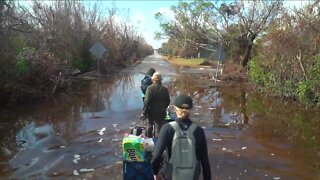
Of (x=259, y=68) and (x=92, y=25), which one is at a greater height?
(x=92, y=25)

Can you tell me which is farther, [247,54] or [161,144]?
[247,54]

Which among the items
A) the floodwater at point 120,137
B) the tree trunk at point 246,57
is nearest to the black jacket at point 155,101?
the floodwater at point 120,137

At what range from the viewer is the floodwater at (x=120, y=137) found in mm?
8203

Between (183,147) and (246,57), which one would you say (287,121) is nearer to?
(183,147)

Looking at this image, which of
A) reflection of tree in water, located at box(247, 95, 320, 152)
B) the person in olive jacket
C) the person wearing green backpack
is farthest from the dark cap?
reflection of tree in water, located at box(247, 95, 320, 152)

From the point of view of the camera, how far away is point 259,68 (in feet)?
80.3

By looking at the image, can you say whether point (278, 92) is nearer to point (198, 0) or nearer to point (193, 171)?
point (193, 171)

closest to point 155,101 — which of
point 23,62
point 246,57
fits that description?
point 23,62

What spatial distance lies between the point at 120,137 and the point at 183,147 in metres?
7.25

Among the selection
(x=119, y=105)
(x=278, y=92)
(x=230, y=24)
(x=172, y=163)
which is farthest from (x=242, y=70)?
(x=172, y=163)

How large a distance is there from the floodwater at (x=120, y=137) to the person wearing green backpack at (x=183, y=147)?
3.58 metres

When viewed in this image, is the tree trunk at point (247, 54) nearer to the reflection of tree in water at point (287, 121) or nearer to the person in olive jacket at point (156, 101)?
the reflection of tree in water at point (287, 121)

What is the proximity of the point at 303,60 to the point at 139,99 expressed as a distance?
8.66 metres

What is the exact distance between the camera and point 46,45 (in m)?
22.9
